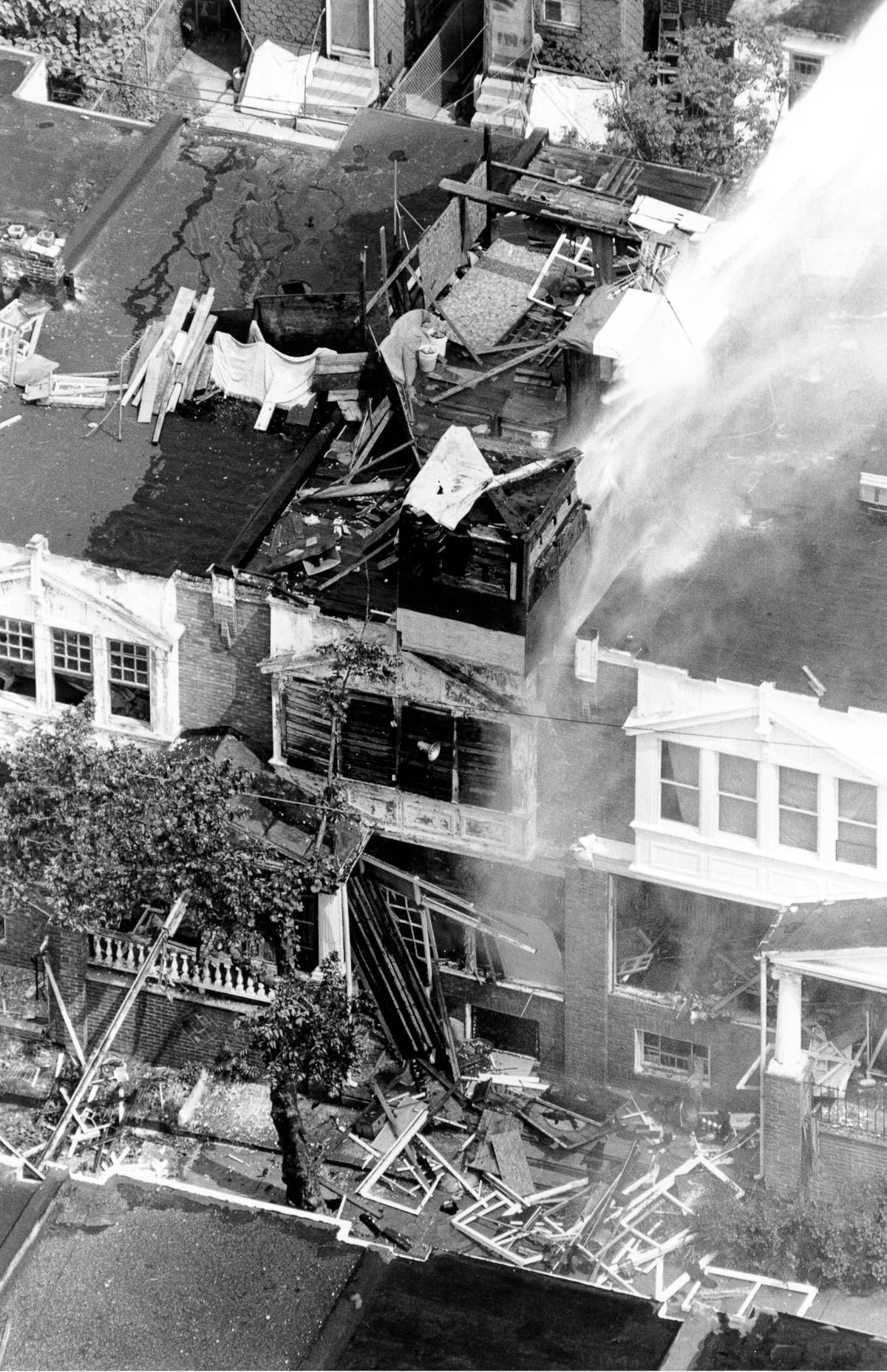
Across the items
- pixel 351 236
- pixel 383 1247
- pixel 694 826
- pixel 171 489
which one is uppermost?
pixel 351 236

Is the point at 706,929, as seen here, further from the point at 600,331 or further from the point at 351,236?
the point at 351,236

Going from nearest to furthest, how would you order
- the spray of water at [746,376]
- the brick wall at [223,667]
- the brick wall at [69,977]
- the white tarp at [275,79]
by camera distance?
the brick wall at [223,667], the spray of water at [746,376], the brick wall at [69,977], the white tarp at [275,79]

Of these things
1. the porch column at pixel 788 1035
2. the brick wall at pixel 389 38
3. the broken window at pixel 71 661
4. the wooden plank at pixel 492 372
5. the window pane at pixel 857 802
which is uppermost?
the brick wall at pixel 389 38

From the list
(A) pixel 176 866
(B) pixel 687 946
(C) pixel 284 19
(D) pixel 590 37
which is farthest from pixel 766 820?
(C) pixel 284 19

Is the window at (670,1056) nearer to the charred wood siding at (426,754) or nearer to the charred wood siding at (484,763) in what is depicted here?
the charred wood siding at (484,763)

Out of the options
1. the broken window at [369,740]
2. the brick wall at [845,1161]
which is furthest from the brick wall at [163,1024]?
the brick wall at [845,1161]

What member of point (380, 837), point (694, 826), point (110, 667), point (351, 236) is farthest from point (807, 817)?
point (351, 236)

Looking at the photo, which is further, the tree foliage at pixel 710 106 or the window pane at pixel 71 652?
the tree foliage at pixel 710 106
